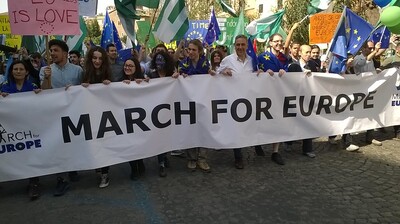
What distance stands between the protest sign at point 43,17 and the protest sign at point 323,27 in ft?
19.4

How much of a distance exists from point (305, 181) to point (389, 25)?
297 cm

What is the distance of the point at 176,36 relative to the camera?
602cm

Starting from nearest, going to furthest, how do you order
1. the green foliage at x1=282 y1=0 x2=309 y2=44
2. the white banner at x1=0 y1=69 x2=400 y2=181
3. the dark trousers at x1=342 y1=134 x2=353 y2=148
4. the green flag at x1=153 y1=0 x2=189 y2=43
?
1. the white banner at x1=0 y1=69 x2=400 y2=181
2. the green flag at x1=153 y1=0 x2=189 y2=43
3. the dark trousers at x1=342 y1=134 x2=353 y2=148
4. the green foliage at x1=282 y1=0 x2=309 y2=44

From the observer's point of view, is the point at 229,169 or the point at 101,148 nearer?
the point at 101,148

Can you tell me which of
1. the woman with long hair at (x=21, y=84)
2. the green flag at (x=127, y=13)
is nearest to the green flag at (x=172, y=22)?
the green flag at (x=127, y=13)

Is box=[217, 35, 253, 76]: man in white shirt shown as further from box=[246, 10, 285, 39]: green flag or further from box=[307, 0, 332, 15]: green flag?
box=[246, 10, 285, 39]: green flag

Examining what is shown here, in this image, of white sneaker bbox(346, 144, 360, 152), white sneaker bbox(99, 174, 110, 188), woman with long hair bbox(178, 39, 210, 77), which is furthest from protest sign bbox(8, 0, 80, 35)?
white sneaker bbox(346, 144, 360, 152)

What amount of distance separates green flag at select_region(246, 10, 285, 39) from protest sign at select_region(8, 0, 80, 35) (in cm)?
794

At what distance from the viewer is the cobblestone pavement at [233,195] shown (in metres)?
3.68

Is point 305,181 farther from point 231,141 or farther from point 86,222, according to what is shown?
point 86,222

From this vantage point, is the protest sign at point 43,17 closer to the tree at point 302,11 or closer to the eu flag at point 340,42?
the eu flag at point 340,42

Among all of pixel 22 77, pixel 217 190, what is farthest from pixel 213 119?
pixel 22 77

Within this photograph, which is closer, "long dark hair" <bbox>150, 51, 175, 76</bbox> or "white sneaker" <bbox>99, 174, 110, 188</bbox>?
"white sneaker" <bbox>99, 174, 110, 188</bbox>

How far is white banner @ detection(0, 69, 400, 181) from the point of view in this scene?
4332 millimetres
